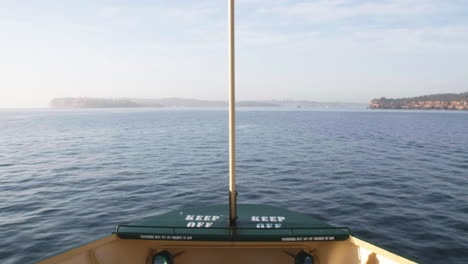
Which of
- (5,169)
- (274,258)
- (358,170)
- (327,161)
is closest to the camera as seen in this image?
(274,258)

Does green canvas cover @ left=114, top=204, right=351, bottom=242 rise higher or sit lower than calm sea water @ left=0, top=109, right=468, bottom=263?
higher

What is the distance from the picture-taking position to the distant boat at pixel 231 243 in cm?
846

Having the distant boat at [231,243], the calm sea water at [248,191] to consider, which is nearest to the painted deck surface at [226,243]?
the distant boat at [231,243]

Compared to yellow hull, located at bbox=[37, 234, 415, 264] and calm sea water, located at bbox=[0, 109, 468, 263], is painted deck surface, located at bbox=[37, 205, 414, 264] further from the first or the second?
calm sea water, located at bbox=[0, 109, 468, 263]

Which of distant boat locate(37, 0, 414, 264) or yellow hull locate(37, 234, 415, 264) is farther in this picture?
distant boat locate(37, 0, 414, 264)

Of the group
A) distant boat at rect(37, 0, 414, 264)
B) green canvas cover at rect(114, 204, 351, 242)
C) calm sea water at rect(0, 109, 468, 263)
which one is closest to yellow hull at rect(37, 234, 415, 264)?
distant boat at rect(37, 0, 414, 264)

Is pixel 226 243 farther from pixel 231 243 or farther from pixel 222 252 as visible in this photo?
pixel 222 252

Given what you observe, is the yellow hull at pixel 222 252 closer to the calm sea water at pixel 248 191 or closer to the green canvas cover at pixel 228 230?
the green canvas cover at pixel 228 230

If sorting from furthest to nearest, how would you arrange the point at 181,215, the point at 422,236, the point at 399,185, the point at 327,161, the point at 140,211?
the point at 327,161 < the point at 399,185 < the point at 140,211 < the point at 422,236 < the point at 181,215

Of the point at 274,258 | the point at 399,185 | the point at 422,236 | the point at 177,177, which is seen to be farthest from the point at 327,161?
the point at 274,258

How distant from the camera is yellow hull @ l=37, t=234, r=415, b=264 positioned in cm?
789

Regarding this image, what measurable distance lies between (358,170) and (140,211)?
24861mm

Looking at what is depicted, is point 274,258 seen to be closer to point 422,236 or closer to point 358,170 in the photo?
point 422,236

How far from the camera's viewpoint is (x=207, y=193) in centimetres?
2652
